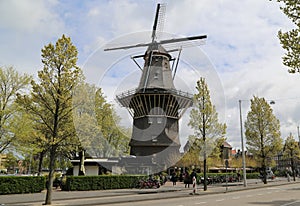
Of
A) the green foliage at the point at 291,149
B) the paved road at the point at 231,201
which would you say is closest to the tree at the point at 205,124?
the paved road at the point at 231,201

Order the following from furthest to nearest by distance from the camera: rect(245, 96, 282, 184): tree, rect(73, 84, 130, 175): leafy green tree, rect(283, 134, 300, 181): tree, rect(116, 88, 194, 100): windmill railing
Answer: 1. rect(283, 134, 300, 181): tree
2. rect(116, 88, 194, 100): windmill railing
3. rect(245, 96, 282, 184): tree
4. rect(73, 84, 130, 175): leafy green tree

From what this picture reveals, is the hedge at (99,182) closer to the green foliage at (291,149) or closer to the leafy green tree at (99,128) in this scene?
the leafy green tree at (99,128)

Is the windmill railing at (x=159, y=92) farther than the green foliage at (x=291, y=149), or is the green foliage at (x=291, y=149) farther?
the green foliage at (x=291, y=149)

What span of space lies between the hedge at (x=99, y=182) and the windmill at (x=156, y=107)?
13698mm

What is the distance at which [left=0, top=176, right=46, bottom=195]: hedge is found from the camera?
2122cm

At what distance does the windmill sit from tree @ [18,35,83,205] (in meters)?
25.3

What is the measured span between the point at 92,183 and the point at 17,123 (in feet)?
27.7

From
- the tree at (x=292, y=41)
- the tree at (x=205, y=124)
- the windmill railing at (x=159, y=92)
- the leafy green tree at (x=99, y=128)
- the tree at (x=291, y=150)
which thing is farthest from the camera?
the tree at (x=291, y=150)

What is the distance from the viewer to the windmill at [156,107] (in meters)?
41.5

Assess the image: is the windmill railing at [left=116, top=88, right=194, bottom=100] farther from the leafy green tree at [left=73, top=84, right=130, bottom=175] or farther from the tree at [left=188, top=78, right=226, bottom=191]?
the tree at [left=188, top=78, right=226, bottom=191]

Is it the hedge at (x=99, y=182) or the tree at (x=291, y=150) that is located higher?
the tree at (x=291, y=150)

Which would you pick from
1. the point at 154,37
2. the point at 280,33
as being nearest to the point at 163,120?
the point at 154,37

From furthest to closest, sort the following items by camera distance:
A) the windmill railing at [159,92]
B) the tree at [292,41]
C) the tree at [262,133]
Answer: the windmill railing at [159,92]
the tree at [262,133]
the tree at [292,41]

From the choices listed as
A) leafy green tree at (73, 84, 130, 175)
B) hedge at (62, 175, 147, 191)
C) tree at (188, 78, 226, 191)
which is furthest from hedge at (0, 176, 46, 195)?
tree at (188, 78, 226, 191)
